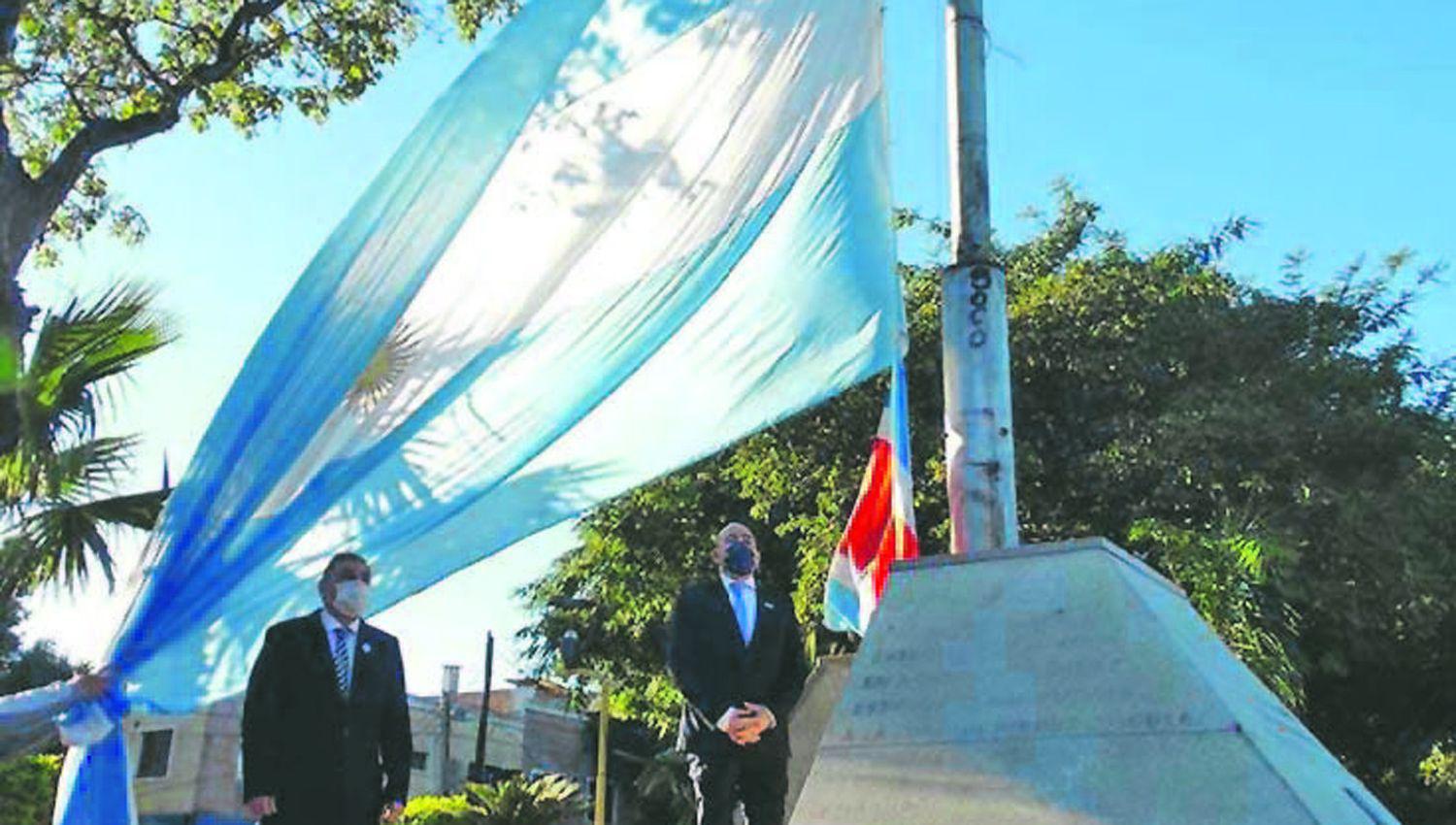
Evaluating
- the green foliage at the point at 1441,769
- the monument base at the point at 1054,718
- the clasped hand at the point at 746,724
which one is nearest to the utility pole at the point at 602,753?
the clasped hand at the point at 746,724

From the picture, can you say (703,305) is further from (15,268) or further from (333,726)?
(15,268)

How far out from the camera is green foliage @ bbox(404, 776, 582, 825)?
20.0m

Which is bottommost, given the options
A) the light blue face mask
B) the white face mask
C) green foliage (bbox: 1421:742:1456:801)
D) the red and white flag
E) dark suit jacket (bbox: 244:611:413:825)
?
green foliage (bbox: 1421:742:1456:801)

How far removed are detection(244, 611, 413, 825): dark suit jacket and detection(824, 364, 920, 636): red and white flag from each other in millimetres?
3208

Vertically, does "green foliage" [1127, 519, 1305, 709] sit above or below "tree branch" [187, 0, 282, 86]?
below

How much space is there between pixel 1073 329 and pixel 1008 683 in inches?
516

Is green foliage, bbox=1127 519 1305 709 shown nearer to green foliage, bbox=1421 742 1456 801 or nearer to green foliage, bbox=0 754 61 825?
green foliage, bbox=1421 742 1456 801

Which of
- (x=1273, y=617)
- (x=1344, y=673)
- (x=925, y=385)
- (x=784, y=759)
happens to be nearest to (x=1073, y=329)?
(x=925, y=385)

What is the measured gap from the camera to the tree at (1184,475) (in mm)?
14656

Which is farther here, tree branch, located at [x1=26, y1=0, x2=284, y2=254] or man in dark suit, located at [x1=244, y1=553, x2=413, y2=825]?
tree branch, located at [x1=26, y1=0, x2=284, y2=254]

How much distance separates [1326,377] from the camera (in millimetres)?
15836

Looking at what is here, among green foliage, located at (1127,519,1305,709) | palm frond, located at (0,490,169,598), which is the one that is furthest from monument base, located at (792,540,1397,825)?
green foliage, located at (1127,519,1305,709)

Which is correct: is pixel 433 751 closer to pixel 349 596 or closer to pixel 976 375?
pixel 349 596

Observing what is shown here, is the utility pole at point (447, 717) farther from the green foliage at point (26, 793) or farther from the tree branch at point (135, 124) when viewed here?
the tree branch at point (135, 124)
